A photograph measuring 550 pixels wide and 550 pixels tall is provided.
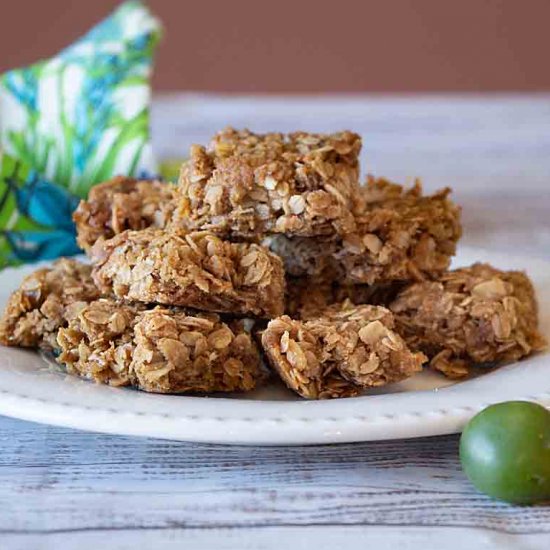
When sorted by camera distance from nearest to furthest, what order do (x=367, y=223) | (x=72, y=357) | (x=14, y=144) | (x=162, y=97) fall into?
(x=72, y=357)
(x=367, y=223)
(x=14, y=144)
(x=162, y=97)

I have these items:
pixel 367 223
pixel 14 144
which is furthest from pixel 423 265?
pixel 14 144

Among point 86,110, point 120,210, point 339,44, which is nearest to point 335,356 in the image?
point 120,210

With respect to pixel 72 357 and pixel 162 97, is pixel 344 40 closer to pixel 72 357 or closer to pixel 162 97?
pixel 162 97

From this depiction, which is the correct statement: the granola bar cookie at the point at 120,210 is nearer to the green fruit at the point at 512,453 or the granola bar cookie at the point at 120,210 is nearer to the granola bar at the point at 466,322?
the granola bar at the point at 466,322

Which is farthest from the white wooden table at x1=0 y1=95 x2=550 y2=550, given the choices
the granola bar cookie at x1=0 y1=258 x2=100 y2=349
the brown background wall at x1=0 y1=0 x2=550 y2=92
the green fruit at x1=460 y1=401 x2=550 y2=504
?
the brown background wall at x1=0 y1=0 x2=550 y2=92

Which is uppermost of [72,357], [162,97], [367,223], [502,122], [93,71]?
[367,223]

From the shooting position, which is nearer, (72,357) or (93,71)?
(72,357)

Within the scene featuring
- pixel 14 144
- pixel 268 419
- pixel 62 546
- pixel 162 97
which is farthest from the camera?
pixel 162 97
